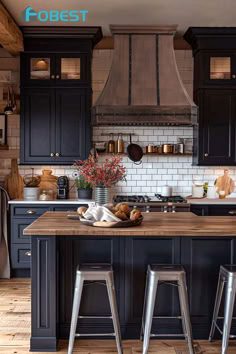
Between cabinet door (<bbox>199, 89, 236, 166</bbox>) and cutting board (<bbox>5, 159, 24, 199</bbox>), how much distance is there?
256 cm

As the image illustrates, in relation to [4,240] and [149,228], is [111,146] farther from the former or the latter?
[149,228]

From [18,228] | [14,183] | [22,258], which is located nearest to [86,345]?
[22,258]

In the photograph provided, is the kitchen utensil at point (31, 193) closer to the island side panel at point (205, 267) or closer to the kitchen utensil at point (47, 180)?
the kitchen utensil at point (47, 180)

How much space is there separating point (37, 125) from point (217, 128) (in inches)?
95.3

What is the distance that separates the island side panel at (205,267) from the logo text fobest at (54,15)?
3097 millimetres

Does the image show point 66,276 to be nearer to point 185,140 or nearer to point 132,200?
point 132,200

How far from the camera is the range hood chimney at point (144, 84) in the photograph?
15.6ft

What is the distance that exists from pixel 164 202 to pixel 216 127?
49.5 inches

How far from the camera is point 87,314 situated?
3279mm

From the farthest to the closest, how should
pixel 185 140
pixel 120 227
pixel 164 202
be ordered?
pixel 185 140
pixel 164 202
pixel 120 227

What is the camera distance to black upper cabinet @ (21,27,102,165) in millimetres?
5383

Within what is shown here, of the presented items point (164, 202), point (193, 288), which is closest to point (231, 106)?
point (164, 202)

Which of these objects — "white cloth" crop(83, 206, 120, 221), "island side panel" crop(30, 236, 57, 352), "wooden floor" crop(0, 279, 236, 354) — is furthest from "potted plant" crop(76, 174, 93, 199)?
"island side panel" crop(30, 236, 57, 352)

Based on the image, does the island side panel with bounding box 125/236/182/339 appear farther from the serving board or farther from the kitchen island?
the serving board
